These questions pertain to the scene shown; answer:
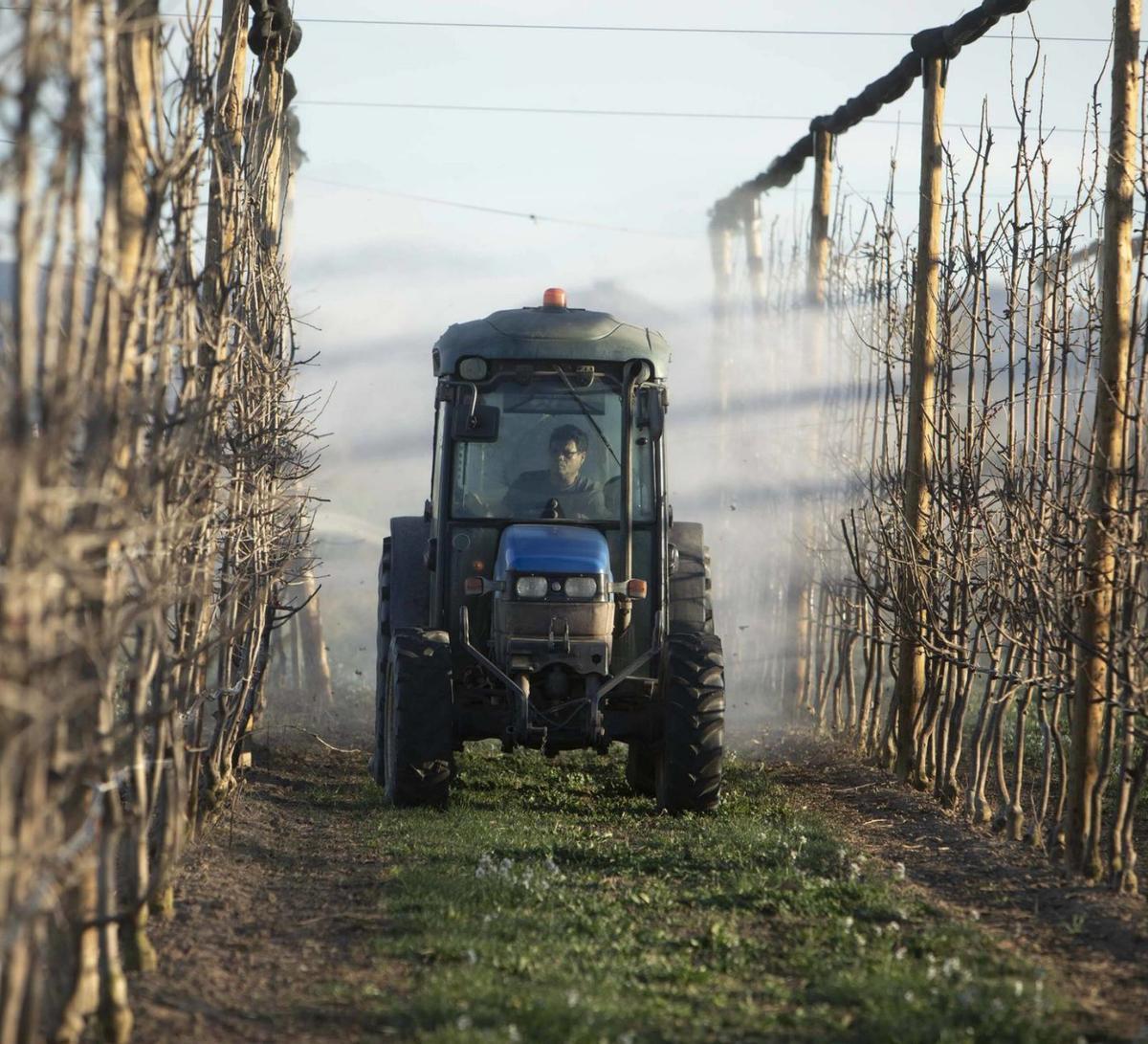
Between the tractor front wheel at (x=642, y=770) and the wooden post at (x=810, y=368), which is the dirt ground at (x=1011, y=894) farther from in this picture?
the wooden post at (x=810, y=368)

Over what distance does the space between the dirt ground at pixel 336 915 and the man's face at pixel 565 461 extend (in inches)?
99.1

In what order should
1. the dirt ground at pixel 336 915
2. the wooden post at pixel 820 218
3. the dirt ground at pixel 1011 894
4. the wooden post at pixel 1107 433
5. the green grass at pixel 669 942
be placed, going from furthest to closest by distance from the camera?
the wooden post at pixel 820 218 → the wooden post at pixel 1107 433 → the dirt ground at pixel 1011 894 → the dirt ground at pixel 336 915 → the green grass at pixel 669 942

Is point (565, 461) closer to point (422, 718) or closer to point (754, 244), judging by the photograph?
point (422, 718)

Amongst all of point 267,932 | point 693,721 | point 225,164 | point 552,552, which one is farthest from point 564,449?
point 267,932

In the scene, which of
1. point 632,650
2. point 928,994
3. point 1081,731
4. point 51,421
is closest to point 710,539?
point 632,650

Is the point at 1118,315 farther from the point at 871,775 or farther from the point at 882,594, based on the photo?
the point at 871,775

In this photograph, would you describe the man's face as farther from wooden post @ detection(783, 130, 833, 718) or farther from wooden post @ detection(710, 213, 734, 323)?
wooden post @ detection(710, 213, 734, 323)

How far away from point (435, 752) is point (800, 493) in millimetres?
10598

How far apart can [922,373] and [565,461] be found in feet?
10.2

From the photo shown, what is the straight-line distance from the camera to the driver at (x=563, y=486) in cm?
1102

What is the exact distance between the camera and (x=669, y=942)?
6.98 m

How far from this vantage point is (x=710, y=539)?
97.5 ft

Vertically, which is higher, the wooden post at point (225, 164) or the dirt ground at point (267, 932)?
the wooden post at point (225, 164)

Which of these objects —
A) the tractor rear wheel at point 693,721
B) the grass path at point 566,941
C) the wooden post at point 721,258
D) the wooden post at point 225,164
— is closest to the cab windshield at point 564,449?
the tractor rear wheel at point 693,721
